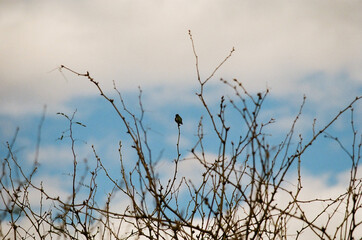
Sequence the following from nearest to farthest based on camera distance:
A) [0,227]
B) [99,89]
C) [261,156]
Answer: [261,156] → [99,89] → [0,227]

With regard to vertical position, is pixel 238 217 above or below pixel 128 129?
below

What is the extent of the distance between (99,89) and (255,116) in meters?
1.39

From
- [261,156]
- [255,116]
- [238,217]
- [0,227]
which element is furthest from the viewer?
[0,227]

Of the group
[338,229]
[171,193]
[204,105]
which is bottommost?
[338,229]

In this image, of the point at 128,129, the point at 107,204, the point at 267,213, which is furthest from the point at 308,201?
the point at 107,204

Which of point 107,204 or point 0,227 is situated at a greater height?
point 107,204

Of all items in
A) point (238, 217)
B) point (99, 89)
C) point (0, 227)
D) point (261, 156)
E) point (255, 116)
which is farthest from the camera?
point (0, 227)

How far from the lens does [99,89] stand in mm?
3611

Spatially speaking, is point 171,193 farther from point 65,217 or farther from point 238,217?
point 65,217

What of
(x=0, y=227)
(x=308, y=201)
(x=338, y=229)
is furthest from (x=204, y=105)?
(x=0, y=227)

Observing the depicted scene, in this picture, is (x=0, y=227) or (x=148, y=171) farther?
(x=0, y=227)

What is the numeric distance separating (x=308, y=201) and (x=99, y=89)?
212 cm

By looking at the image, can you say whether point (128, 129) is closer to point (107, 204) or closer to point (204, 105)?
point (204, 105)

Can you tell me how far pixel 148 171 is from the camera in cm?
A: 320
